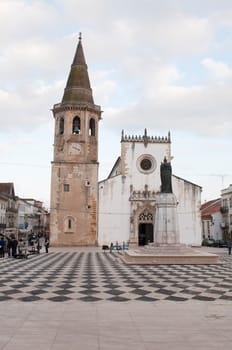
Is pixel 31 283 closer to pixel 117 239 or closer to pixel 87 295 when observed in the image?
pixel 87 295

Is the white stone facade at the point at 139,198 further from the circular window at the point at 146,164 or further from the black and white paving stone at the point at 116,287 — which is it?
the black and white paving stone at the point at 116,287

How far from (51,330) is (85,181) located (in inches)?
1200

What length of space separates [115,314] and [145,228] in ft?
102

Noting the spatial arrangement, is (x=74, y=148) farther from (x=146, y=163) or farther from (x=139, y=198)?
(x=139, y=198)

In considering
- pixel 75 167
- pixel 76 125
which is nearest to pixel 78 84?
pixel 76 125

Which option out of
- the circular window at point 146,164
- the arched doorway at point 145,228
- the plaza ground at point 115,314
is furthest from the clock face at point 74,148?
the plaza ground at point 115,314

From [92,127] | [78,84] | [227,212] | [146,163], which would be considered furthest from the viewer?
[227,212]

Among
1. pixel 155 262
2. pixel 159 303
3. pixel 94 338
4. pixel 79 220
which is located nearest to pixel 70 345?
pixel 94 338

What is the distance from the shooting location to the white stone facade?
35812 millimetres

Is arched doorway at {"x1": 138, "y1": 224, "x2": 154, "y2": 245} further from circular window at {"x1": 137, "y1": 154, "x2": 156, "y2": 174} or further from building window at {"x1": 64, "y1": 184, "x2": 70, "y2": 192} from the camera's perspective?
building window at {"x1": 64, "y1": 184, "x2": 70, "y2": 192}

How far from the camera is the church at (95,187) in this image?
34.7 m

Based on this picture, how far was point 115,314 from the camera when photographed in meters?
6.23

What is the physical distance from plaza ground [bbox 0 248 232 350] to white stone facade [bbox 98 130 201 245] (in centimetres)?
2521

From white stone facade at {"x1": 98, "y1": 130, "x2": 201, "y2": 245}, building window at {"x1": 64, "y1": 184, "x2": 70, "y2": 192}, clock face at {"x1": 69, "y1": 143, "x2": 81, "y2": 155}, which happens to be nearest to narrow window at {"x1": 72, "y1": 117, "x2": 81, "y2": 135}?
clock face at {"x1": 69, "y1": 143, "x2": 81, "y2": 155}
